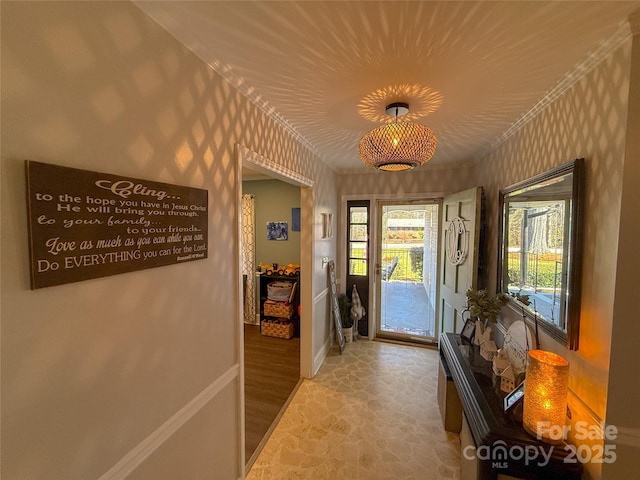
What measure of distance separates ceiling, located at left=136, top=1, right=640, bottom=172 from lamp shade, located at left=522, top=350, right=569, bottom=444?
1.41m

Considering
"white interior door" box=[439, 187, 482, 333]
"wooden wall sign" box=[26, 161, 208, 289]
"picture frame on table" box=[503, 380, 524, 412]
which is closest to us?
"wooden wall sign" box=[26, 161, 208, 289]

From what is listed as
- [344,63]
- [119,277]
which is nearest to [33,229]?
[119,277]

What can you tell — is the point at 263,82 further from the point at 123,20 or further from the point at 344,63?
the point at 123,20

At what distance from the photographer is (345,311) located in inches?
145

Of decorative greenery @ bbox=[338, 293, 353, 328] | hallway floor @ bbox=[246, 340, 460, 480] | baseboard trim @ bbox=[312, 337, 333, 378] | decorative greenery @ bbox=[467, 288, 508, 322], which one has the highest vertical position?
decorative greenery @ bbox=[467, 288, 508, 322]

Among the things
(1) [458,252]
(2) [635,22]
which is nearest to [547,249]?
(2) [635,22]

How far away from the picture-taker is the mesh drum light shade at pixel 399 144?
1.54 metres

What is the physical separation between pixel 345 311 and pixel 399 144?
263 cm

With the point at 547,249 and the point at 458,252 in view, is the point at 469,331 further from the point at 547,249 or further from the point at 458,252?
the point at 547,249

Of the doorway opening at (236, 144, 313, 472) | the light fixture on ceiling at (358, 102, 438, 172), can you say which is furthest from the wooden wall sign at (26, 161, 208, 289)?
the light fixture on ceiling at (358, 102, 438, 172)

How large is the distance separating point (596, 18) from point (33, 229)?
1987 millimetres

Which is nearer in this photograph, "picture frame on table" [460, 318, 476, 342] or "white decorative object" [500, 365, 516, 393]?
"white decorative object" [500, 365, 516, 393]

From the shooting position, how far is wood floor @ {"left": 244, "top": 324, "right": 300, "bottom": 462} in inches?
85.9

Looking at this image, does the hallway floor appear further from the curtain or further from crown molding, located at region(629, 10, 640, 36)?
crown molding, located at region(629, 10, 640, 36)
